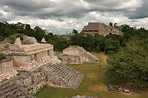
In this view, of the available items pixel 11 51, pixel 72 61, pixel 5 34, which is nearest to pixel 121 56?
pixel 11 51

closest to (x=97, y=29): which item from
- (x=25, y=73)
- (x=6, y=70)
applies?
(x=25, y=73)

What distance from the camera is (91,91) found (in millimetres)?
17703

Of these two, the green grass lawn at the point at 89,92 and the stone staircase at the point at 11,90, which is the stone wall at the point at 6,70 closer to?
the stone staircase at the point at 11,90

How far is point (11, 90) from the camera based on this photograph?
12367mm

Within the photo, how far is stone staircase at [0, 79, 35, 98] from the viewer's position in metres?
11.7

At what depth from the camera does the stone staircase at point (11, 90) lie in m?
11.7

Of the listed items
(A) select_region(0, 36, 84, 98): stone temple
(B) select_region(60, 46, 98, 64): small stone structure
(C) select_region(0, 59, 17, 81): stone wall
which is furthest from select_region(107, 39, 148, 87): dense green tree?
(B) select_region(60, 46, 98, 64): small stone structure

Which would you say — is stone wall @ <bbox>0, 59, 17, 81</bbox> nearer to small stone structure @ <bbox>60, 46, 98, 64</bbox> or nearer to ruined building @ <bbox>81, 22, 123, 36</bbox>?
small stone structure @ <bbox>60, 46, 98, 64</bbox>

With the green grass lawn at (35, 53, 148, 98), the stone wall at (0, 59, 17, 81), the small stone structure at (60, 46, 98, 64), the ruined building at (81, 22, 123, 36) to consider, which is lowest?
the green grass lawn at (35, 53, 148, 98)

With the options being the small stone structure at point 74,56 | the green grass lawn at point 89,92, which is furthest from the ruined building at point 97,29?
the green grass lawn at point 89,92

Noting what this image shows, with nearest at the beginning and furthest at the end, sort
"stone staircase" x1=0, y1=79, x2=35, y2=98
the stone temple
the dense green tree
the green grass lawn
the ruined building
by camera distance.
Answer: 1. "stone staircase" x1=0, y1=79, x2=35, y2=98
2. the stone temple
3. the green grass lawn
4. the dense green tree
5. the ruined building

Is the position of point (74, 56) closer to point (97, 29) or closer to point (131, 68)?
point (131, 68)

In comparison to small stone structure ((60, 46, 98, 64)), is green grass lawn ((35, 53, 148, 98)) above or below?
below

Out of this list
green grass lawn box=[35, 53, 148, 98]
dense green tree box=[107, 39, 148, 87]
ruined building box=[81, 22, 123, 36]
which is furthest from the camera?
ruined building box=[81, 22, 123, 36]
